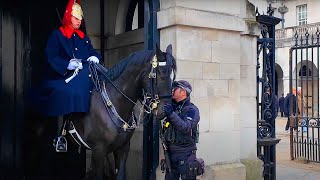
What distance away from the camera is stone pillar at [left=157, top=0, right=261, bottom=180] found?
5691 mm

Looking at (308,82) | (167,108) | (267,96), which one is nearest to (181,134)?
(167,108)

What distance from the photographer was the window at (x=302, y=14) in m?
30.2

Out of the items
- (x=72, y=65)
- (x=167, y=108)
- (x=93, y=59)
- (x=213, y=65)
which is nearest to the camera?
(x=167, y=108)

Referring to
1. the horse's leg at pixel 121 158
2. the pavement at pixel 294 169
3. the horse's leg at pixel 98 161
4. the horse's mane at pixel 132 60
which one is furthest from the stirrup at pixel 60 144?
the pavement at pixel 294 169

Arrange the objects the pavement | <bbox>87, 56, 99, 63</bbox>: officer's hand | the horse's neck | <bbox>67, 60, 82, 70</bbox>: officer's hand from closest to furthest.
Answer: the horse's neck, <bbox>67, 60, 82, 70</bbox>: officer's hand, <bbox>87, 56, 99, 63</bbox>: officer's hand, the pavement

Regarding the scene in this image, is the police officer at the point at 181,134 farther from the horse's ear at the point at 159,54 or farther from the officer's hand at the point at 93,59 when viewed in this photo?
the officer's hand at the point at 93,59

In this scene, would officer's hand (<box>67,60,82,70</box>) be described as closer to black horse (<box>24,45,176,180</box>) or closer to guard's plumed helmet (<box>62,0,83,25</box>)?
black horse (<box>24,45,176,180</box>)

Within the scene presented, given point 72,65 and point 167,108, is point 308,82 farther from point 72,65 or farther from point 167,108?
point 167,108

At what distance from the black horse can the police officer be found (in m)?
0.27

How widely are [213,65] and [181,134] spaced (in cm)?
186

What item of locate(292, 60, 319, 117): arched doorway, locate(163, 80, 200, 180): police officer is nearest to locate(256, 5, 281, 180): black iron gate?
locate(292, 60, 319, 117): arched doorway

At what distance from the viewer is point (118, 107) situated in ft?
16.0

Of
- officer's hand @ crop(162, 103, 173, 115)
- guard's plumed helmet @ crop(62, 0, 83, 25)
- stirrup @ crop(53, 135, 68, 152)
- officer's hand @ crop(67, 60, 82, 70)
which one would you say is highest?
guard's plumed helmet @ crop(62, 0, 83, 25)

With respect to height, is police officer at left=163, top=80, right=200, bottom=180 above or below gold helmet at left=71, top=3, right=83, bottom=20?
below
